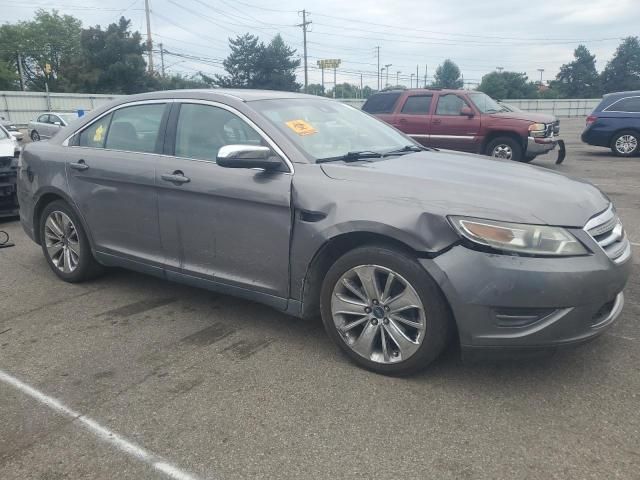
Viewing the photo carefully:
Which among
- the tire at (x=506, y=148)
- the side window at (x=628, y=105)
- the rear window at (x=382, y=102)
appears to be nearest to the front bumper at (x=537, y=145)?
the tire at (x=506, y=148)

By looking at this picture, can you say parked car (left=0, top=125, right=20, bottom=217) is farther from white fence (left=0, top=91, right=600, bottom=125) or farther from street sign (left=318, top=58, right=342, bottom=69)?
street sign (left=318, top=58, right=342, bottom=69)

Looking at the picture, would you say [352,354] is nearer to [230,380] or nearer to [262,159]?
[230,380]

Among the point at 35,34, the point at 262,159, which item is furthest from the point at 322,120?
the point at 35,34

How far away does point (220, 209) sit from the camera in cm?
371

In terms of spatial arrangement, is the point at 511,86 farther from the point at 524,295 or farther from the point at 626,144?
the point at 524,295

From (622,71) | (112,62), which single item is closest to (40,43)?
(112,62)

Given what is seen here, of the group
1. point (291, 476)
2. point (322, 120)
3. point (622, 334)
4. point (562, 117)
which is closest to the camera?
point (291, 476)

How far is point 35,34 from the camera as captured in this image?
74500 millimetres

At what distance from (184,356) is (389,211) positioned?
156cm

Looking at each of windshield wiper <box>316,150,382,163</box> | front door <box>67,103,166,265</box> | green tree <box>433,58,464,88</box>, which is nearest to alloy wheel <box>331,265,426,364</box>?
windshield wiper <box>316,150,382,163</box>

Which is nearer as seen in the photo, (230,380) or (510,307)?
(510,307)

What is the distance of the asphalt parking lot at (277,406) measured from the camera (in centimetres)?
245

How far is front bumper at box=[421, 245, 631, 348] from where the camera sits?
275cm

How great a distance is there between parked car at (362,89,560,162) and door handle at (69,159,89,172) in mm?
9474
